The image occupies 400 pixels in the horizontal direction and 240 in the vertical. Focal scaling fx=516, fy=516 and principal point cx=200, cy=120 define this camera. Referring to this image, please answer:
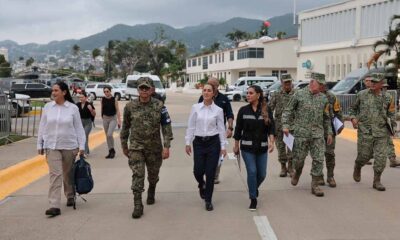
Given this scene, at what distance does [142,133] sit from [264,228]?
1910 millimetres

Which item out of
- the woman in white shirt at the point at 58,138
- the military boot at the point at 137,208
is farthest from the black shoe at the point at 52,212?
the military boot at the point at 137,208

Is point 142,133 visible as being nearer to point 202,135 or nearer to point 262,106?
point 202,135

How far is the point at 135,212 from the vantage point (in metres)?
6.43

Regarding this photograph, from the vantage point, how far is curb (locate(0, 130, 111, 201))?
8.48 m

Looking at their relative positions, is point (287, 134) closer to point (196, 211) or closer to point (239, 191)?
point (239, 191)

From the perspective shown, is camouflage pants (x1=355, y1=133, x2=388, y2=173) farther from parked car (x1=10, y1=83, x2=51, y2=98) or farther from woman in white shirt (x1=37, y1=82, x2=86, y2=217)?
parked car (x1=10, y1=83, x2=51, y2=98)

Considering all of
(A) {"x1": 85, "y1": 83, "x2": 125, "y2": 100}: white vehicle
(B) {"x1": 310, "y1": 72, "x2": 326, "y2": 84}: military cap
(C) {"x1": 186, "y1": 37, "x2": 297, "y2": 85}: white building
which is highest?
(C) {"x1": 186, "y1": 37, "x2": 297, "y2": 85}: white building

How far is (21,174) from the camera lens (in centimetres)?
949

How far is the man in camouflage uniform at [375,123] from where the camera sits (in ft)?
26.0

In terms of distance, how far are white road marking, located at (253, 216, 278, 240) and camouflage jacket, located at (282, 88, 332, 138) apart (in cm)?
168

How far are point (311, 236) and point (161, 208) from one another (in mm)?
2178

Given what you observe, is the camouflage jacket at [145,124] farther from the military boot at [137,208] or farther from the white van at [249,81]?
the white van at [249,81]

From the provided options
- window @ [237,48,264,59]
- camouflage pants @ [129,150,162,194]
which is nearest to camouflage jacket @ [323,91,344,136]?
camouflage pants @ [129,150,162,194]

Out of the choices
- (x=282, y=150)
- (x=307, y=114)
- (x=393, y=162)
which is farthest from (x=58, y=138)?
(x=393, y=162)
